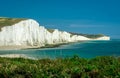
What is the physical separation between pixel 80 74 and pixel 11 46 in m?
91.6

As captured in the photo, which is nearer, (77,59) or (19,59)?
(77,59)

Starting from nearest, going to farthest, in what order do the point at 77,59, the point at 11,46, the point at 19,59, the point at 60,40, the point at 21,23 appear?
the point at 77,59 < the point at 19,59 < the point at 11,46 < the point at 21,23 < the point at 60,40

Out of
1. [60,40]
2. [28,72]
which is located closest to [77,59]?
[28,72]

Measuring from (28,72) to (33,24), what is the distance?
105553 mm

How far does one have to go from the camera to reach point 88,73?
9.39 meters

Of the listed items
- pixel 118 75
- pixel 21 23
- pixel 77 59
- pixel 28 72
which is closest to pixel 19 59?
pixel 77 59

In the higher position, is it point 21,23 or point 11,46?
point 21,23

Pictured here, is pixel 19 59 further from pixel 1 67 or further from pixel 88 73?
pixel 88 73

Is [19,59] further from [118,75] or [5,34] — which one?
[5,34]

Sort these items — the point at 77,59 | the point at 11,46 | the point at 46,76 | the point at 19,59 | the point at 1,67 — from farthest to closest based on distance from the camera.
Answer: the point at 11,46 < the point at 19,59 < the point at 77,59 < the point at 1,67 < the point at 46,76

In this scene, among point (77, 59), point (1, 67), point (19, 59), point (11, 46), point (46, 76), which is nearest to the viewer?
point (46, 76)

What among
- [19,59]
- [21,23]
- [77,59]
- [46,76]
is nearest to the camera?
[46,76]

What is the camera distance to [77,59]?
12.2m

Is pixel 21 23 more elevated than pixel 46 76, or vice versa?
pixel 21 23
